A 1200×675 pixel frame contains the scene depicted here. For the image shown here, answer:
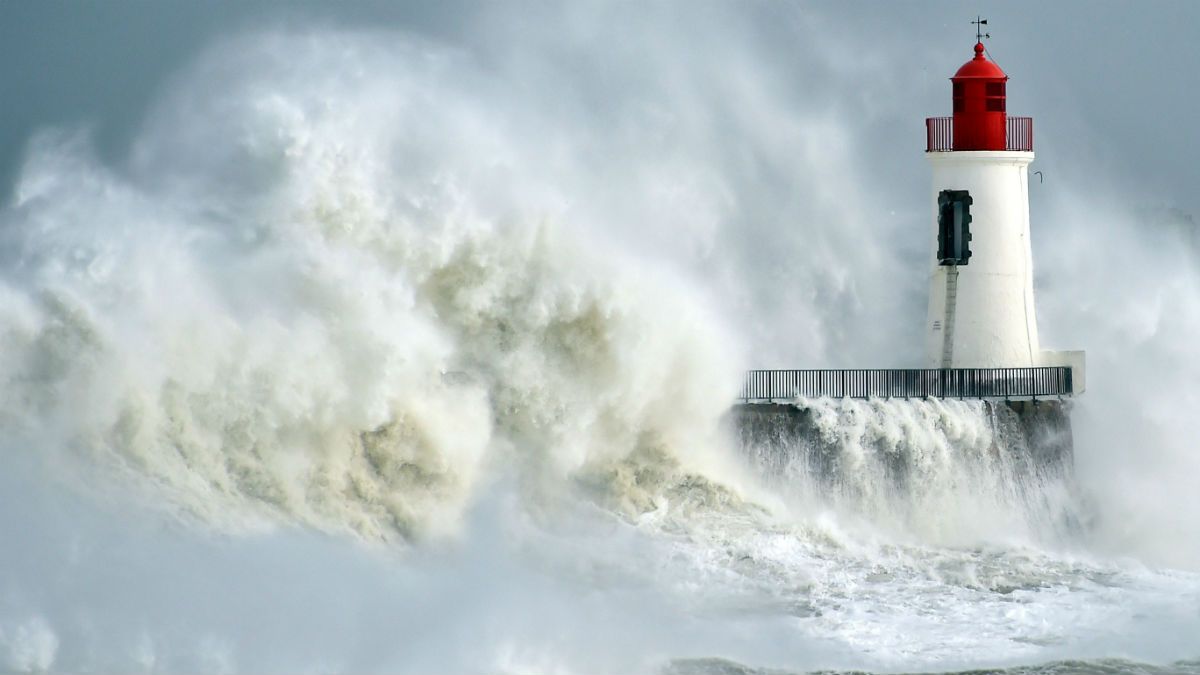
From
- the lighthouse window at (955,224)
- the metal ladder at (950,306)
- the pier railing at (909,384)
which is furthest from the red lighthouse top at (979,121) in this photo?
the pier railing at (909,384)

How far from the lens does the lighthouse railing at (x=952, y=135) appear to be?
29.2 m

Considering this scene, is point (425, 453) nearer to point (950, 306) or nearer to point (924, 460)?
point (924, 460)

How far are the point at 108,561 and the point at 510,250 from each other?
7550 mm

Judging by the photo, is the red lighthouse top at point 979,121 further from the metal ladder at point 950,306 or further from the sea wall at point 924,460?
the sea wall at point 924,460

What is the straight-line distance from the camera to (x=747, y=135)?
106 ft

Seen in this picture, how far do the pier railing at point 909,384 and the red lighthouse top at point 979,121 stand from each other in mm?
2867

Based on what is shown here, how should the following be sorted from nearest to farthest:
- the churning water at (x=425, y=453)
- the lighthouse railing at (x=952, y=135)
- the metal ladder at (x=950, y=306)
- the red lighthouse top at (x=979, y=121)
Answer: the churning water at (x=425, y=453)
the red lighthouse top at (x=979, y=121)
the lighthouse railing at (x=952, y=135)
the metal ladder at (x=950, y=306)

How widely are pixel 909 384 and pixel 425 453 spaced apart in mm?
7159

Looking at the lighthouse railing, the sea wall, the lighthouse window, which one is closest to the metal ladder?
the lighthouse window

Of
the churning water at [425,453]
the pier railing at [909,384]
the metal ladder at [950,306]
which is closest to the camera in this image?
the churning water at [425,453]

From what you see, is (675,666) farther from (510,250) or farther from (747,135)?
(747,135)

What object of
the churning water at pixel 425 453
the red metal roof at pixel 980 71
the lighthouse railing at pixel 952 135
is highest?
the red metal roof at pixel 980 71

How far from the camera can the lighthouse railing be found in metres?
29.2

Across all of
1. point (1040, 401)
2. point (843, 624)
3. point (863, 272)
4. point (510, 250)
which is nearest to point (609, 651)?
point (843, 624)
